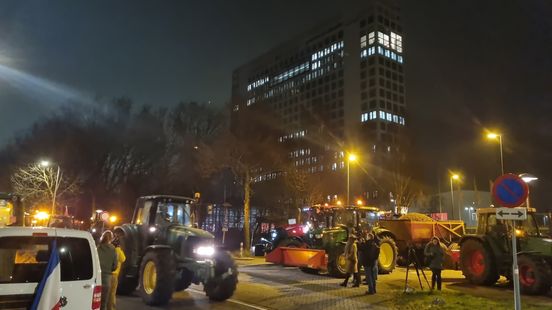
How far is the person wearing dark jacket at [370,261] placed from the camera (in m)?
13.9

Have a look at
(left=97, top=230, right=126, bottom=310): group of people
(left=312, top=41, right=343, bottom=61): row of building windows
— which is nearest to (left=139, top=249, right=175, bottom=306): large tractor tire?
(left=97, top=230, right=126, bottom=310): group of people

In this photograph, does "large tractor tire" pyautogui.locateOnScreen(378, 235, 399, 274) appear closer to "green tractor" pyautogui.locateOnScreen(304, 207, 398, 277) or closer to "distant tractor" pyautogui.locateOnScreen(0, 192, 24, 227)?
"green tractor" pyautogui.locateOnScreen(304, 207, 398, 277)

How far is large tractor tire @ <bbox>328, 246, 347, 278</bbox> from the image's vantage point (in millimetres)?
17969

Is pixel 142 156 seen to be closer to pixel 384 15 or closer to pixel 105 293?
pixel 105 293

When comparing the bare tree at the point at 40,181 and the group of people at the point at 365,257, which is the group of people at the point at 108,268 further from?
the bare tree at the point at 40,181

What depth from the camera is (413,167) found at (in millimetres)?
46000

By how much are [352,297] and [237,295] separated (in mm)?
3251

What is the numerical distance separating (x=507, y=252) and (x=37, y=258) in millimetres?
14697

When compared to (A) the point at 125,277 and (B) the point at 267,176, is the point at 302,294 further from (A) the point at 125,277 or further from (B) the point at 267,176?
(B) the point at 267,176

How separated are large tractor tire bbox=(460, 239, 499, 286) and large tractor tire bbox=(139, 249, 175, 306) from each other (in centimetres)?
1062

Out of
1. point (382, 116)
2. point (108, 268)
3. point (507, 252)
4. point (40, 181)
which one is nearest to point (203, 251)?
point (108, 268)

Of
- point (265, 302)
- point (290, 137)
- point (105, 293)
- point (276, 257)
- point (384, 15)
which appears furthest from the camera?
point (384, 15)

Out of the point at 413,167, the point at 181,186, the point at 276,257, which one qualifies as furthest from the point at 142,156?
the point at 276,257

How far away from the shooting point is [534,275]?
13938mm
